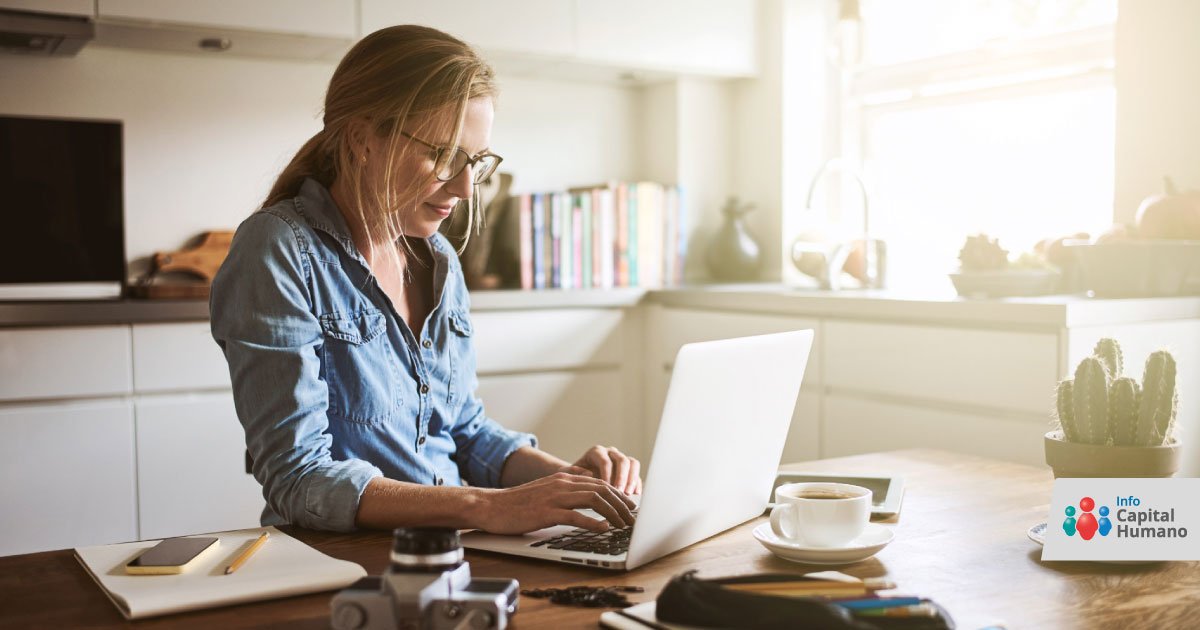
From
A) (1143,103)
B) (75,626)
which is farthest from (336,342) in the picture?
(1143,103)

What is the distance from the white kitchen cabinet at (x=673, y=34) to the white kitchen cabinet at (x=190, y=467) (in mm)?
1566

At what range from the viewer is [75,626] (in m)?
0.88

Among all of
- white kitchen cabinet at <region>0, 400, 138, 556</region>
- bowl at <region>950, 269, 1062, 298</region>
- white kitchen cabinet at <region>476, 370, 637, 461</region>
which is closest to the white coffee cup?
bowl at <region>950, 269, 1062, 298</region>

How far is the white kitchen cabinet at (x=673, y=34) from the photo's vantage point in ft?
11.3

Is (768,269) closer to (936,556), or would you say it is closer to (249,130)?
(249,130)

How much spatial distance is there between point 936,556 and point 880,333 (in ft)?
5.67

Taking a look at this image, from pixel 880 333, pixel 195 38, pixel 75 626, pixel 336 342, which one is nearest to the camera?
pixel 75 626

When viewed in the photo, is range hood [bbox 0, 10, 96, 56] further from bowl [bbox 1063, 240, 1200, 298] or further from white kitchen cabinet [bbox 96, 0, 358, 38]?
bowl [bbox 1063, 240, 1200, 298]

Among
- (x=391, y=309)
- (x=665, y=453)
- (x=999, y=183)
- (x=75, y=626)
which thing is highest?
(x=999, y=183)

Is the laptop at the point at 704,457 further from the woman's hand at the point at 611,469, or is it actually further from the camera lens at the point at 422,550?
the camera lens at the point at 422,550

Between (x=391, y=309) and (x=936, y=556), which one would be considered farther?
(x=391, y=309)

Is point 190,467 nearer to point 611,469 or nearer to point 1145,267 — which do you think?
point 611,469

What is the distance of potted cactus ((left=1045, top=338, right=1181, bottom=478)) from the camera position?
43.5 inches

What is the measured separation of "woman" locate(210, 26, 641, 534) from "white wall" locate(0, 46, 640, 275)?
1541mm
